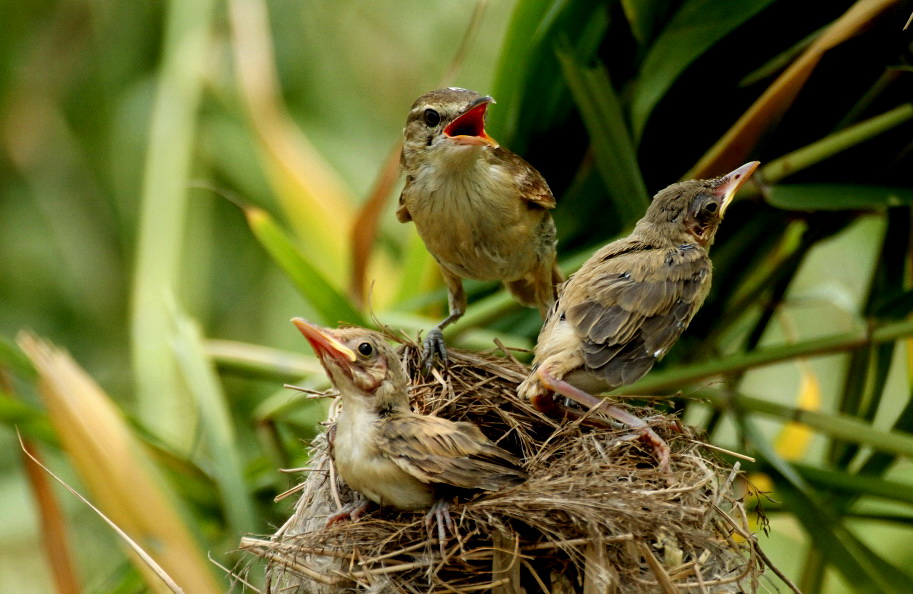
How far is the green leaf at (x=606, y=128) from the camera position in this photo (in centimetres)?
287

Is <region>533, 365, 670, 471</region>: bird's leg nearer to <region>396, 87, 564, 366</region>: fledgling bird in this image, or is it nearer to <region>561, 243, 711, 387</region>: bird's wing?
<region>561, 243, 711, 387</region>: bird's wing

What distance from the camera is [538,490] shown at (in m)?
1.99

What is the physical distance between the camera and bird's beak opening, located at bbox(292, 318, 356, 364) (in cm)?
221

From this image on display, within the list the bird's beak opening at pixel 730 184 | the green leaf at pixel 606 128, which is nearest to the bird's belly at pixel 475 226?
the green leaf at pixel 606 128

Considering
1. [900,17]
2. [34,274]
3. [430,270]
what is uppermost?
[900,17]

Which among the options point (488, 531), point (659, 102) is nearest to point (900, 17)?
point (659, 102)

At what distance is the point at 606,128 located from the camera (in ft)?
9.50

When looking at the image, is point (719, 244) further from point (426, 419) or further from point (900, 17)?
point (426, 419)

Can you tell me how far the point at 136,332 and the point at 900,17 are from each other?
3.05 m

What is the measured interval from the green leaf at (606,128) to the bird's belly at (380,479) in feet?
3.95

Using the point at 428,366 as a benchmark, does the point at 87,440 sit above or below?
below

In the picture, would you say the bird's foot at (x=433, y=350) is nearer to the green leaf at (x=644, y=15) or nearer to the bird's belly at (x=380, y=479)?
the bird's belly at (x=380, y=479)

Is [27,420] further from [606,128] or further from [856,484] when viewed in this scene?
[856,484]

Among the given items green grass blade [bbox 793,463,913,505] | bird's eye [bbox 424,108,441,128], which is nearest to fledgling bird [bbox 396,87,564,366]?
bird's eye [bbox 424,108,441,128]
